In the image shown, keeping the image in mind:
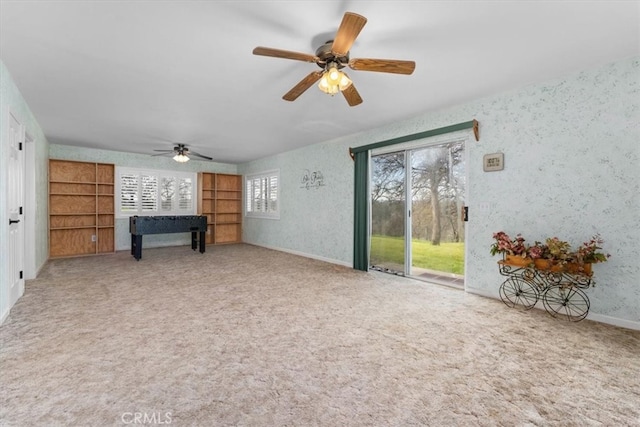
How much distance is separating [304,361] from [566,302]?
8.83 feet

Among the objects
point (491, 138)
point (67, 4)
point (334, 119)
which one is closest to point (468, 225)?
point (491, 138)

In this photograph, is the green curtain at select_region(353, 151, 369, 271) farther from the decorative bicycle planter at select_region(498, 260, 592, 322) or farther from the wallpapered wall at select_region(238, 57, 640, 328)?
the decorative bicycle planter at select_region(498, 260, 592, 322)

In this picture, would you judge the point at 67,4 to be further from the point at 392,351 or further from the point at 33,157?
the point at 33,157

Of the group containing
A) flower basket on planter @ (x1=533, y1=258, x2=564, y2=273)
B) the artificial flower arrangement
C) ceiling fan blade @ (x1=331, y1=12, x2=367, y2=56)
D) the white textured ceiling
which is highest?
the white textured ceiling

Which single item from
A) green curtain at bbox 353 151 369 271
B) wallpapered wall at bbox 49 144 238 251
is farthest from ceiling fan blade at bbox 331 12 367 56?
wallpapered wall at bbox 49 144 238 251

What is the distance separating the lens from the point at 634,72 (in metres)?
2.57

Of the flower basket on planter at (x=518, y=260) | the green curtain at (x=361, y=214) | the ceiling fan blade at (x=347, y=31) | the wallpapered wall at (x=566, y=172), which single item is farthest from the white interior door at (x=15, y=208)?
the flower basket on planter at (x=518, y=260)

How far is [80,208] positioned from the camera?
633 cm

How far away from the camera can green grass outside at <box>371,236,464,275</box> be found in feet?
14.7

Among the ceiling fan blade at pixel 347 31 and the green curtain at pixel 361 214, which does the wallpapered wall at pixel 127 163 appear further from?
the ceiling fan blade at pixel 347 31

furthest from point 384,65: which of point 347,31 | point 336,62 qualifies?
point 347,31

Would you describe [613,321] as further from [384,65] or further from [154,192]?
[154,192]

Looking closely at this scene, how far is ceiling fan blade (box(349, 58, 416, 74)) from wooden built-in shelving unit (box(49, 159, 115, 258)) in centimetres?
669

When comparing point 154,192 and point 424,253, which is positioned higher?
point 154,192
